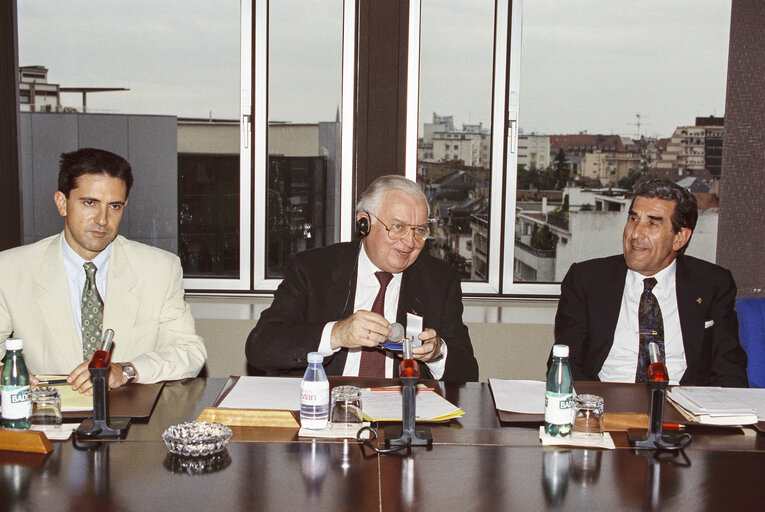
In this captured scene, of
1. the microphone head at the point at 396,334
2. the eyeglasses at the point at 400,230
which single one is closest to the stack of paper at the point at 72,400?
the microphone head at the point at 396,334

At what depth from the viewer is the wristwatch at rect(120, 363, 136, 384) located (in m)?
2.25

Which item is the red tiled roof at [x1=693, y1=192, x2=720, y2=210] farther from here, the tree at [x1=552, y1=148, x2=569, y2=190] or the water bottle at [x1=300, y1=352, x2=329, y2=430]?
the water bottle at [x1=300, y1=352, x2=329, y2=430]

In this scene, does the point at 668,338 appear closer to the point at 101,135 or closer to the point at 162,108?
the point at 162,108

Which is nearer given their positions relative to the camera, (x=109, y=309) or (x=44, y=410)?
(x=44, y=410)

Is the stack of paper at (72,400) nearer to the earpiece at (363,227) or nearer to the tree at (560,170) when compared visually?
the earpiece at (363,227)

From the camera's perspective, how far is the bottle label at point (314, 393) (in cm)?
191

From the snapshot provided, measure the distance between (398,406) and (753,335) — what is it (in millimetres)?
1491

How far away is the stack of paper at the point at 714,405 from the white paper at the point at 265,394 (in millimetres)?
1081

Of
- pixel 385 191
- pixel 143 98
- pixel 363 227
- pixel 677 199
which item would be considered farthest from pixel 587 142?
pixel 143 98

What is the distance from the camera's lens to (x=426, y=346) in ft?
7.94

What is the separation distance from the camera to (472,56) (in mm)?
4141

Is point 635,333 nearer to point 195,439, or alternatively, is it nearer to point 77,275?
point 195,439

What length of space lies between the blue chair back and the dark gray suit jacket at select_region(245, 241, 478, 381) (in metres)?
1.00

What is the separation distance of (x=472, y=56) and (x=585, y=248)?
123 centimetres
